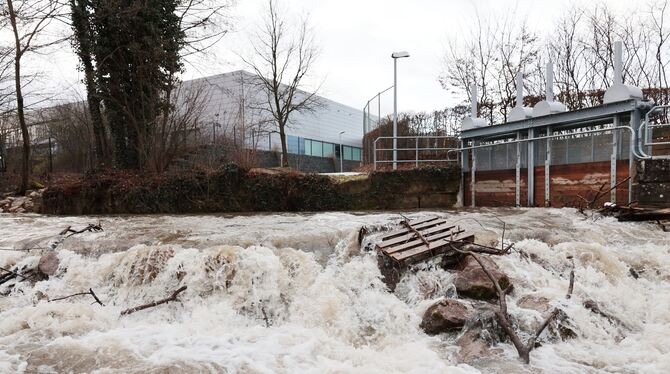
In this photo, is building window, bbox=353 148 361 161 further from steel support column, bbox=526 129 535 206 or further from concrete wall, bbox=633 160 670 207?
concrete wall, bbox=633 160 670 207

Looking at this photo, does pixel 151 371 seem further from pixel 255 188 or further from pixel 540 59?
pixel 540 59

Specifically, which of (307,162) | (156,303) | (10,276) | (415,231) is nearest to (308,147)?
(307,162)

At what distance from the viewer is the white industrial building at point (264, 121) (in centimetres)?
1934

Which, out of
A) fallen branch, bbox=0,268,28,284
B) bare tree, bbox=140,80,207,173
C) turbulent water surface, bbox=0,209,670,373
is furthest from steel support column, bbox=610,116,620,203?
bare tree, bbox=140,80,207,173

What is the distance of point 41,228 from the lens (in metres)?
9.22

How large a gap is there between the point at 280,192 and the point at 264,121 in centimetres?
1133

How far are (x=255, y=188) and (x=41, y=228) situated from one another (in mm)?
5960

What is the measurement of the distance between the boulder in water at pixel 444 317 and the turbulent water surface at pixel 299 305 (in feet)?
0.40

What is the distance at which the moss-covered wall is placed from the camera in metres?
13.4

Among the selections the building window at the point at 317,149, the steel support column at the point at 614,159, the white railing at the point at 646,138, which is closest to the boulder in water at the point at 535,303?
the white railing at the point at 646,138

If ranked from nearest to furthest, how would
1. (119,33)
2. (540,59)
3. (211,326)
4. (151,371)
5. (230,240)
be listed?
1. (151,371)
2. (211,326)
3. (230,240)
4. (119,33)
5. (540,59)

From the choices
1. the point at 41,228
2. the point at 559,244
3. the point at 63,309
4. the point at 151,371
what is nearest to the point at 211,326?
the point at 151,371

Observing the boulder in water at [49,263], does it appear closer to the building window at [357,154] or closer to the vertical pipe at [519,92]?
the vertical pipe at [519,92]

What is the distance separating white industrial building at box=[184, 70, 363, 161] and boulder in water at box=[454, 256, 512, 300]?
12.8 metres
